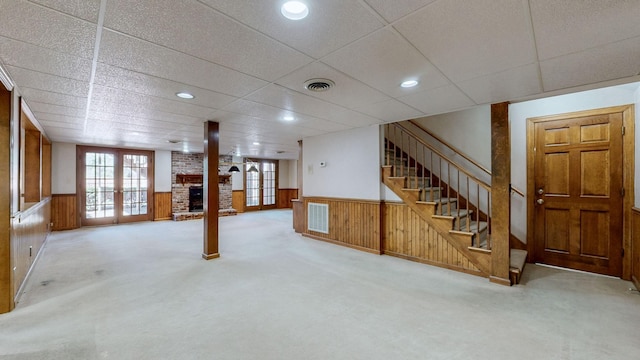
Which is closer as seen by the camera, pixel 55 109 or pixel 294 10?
pixel 294 10

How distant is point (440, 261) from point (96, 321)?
4.05 m

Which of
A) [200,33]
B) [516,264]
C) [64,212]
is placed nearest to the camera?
[200,33]

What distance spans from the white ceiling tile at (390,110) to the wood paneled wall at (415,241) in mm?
1435

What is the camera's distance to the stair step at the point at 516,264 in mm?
3211

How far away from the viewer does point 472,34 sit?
178cm

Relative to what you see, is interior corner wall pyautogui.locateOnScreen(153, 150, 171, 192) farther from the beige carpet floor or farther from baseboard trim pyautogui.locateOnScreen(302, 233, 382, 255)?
baseboard trim pyautogui.locateOnScreen(302, 233, 382, 255)

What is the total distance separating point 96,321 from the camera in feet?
7.83

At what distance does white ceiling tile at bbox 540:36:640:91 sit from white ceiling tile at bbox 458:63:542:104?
0.09 m

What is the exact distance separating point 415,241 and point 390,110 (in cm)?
206

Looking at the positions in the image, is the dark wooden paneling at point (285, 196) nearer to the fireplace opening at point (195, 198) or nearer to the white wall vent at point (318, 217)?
the fireplace opening at point (195, 198)

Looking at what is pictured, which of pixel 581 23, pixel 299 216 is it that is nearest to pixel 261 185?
pixel 299 216

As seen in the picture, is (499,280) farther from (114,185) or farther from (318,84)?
(114,185)

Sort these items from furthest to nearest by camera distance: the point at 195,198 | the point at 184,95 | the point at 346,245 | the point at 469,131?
1. the point at 195,198
2. the point at 346,245
3. the point at 469,131
4. the point at 184,95

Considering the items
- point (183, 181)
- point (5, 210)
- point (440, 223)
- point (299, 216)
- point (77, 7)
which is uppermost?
point (77, 7)
